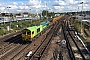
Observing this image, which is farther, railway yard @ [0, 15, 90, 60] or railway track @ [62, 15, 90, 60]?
railway yard @ [0, 15, 90, 60]

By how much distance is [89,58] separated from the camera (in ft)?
67.7

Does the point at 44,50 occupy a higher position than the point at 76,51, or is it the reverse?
the point at 44,50

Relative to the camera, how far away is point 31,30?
3003 centimetres

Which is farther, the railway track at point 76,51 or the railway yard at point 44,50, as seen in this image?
the railway yard at point 44,50

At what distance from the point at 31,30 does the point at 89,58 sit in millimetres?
12398

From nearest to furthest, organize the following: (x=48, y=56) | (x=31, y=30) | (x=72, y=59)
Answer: (x=72, y=59) < (x=48, y=56) < (x=31, y=30)

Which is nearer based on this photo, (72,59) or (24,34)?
(72,59)

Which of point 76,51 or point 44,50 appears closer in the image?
point 76,51

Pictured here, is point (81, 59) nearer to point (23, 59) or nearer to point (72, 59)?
point (72, 59)

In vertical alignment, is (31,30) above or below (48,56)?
above

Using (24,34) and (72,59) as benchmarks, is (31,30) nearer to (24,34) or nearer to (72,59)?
(24,34)

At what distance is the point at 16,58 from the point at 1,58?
176 cm

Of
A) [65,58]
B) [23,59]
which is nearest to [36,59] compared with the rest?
[23,59]

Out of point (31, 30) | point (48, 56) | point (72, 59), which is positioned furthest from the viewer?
point (31, 30)
